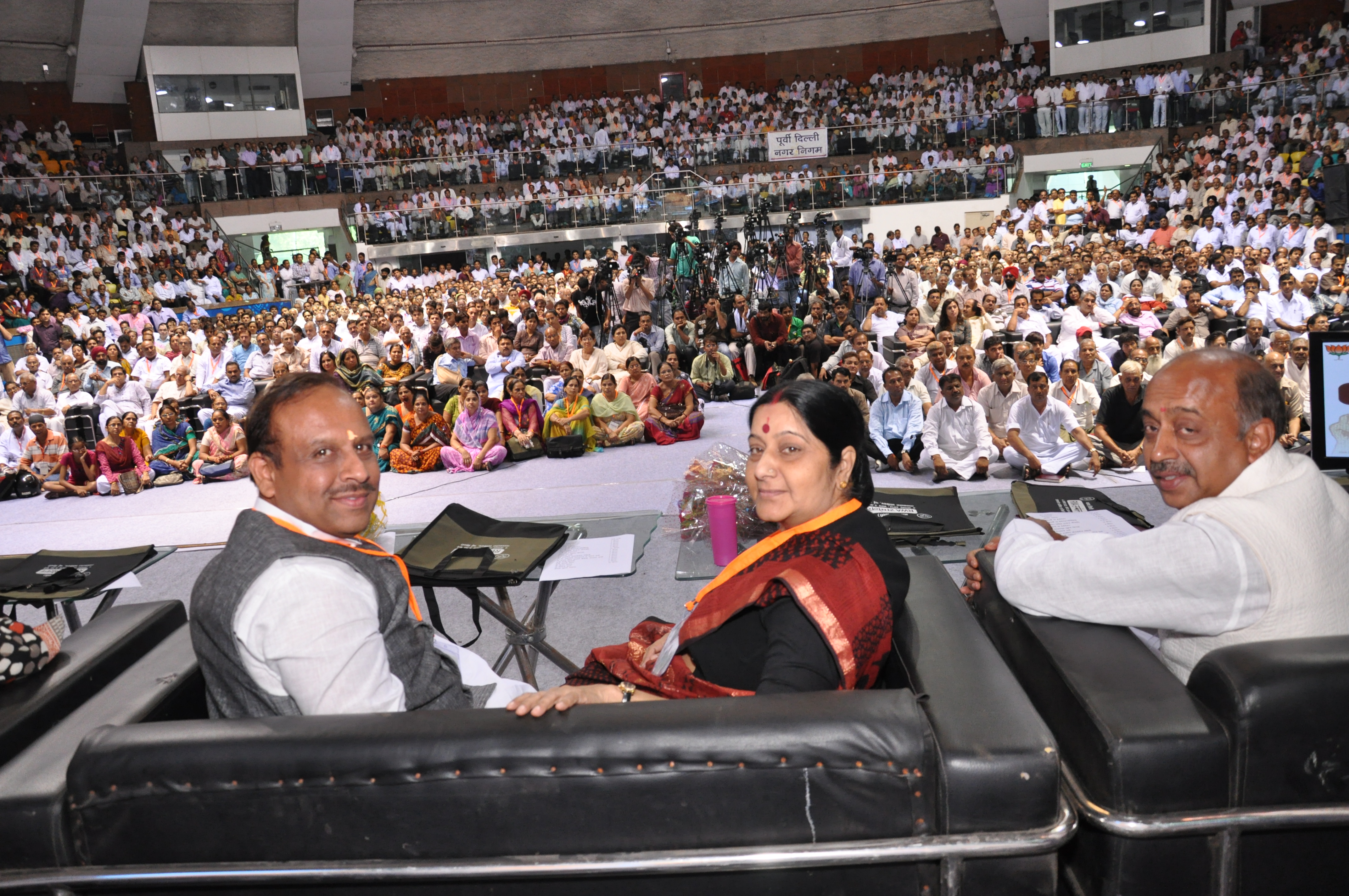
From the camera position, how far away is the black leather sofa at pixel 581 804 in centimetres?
116

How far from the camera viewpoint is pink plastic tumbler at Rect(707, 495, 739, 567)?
8.82 ft

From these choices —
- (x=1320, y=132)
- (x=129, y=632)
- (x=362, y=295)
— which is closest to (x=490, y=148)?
(x=362, y=295)

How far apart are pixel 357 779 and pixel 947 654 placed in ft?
2.93

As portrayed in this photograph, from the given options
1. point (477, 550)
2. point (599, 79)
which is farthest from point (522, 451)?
point (599, 79)

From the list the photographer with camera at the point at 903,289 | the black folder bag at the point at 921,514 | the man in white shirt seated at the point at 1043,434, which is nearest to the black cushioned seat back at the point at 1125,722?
the black folder bag at the point at 921,514

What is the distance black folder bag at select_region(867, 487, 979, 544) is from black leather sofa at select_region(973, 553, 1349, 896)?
126 cm

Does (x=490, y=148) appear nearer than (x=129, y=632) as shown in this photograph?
No

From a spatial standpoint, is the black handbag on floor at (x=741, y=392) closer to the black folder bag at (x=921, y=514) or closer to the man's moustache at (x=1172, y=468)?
the black folder bag at (x=921, y=514)

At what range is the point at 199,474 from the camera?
696cm

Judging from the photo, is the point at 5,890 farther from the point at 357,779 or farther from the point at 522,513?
the point at 522,513

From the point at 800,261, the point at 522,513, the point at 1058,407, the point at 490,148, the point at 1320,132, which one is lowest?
the point at 522,513

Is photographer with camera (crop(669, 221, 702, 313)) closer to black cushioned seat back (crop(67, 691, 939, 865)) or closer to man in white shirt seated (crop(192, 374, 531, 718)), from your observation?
man in white shirt seated (crop(192, 374, 531, 718))

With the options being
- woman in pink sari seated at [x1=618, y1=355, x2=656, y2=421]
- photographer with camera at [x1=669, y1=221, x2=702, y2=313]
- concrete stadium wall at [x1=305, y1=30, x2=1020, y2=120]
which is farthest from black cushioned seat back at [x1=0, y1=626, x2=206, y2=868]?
concrete stadium wall at [x1=305, y1=30, x2=1020, y2=120]

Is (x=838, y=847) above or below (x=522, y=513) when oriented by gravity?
above
